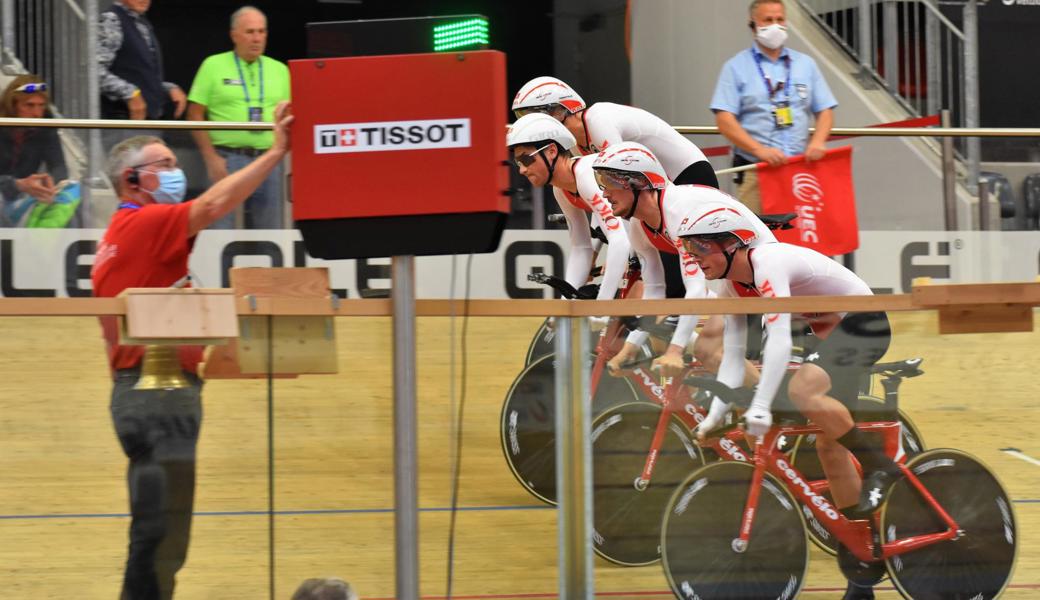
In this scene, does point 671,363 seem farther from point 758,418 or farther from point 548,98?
point 548,98

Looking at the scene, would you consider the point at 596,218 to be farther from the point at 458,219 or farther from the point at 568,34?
the point at 568,34

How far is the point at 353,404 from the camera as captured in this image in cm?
411

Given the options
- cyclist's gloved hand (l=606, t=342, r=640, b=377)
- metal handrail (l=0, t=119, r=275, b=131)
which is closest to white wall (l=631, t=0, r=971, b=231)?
metal handrail (l=0, t=119, r=275, b=131)

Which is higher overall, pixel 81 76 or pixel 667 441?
pixel 81 76

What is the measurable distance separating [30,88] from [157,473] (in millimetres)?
3908

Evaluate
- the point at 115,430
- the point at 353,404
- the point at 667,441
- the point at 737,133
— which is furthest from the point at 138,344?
the point at 737,133

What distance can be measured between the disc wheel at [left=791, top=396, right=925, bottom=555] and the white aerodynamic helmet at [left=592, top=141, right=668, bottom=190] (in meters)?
1.61

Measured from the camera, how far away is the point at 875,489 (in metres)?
4.53

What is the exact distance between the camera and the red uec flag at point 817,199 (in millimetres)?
7523

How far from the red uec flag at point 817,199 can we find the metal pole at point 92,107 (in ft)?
10.0

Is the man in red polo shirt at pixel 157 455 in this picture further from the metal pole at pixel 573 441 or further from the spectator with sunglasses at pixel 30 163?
the spectator with sunglasses at pixel 30 163

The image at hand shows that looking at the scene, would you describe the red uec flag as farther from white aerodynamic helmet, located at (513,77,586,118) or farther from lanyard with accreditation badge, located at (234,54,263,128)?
lanyard with accreditation badge, located at (234,54,263,128)

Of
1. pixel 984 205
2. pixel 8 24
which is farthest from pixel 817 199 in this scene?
pixel 8 24

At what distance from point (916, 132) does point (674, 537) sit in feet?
14.2
